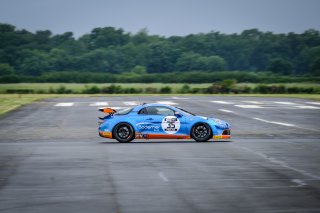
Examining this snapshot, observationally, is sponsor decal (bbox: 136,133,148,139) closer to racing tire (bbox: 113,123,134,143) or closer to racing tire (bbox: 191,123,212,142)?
racing tire (bbox: 113,123,134,143)

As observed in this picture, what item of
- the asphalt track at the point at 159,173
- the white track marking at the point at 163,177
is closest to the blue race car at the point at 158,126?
the asphalt track at the point at 159,173

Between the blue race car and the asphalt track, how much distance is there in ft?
1.18

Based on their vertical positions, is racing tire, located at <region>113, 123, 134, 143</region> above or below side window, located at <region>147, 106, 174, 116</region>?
below

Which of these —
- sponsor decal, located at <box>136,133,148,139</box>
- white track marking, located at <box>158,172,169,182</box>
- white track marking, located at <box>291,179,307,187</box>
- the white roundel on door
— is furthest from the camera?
sponsor decal, located at <box>136,133,148,139</box>

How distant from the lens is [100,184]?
1375cm

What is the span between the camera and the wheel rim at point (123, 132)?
22922 mm

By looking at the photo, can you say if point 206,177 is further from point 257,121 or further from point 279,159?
point 257,121

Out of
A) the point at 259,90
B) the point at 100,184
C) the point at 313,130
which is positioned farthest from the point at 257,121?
the point at 259,90

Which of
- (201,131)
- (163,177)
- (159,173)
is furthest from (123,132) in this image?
(163,177)

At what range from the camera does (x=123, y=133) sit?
75.3ft

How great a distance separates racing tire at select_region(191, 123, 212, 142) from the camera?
75.1ft

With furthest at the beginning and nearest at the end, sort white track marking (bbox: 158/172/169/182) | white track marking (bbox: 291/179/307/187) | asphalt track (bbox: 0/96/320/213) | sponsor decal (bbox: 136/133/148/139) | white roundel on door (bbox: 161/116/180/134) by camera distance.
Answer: sponsor decal (bbox: 136/133/148/139) → white roundel on door (bbox: 161/116/180/134) → white track marking (bbox: 158/172/169/182) → white track marking (bbox: 291/179/307/187) → asphalt track (bbox: 0/96/320/213)

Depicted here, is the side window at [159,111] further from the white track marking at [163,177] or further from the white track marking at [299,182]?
the white track marking at [299,182]

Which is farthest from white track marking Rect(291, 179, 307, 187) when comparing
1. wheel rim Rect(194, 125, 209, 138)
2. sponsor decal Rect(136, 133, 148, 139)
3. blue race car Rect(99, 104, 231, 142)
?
sponsor decal Rect(136, 133, 148, 139)
